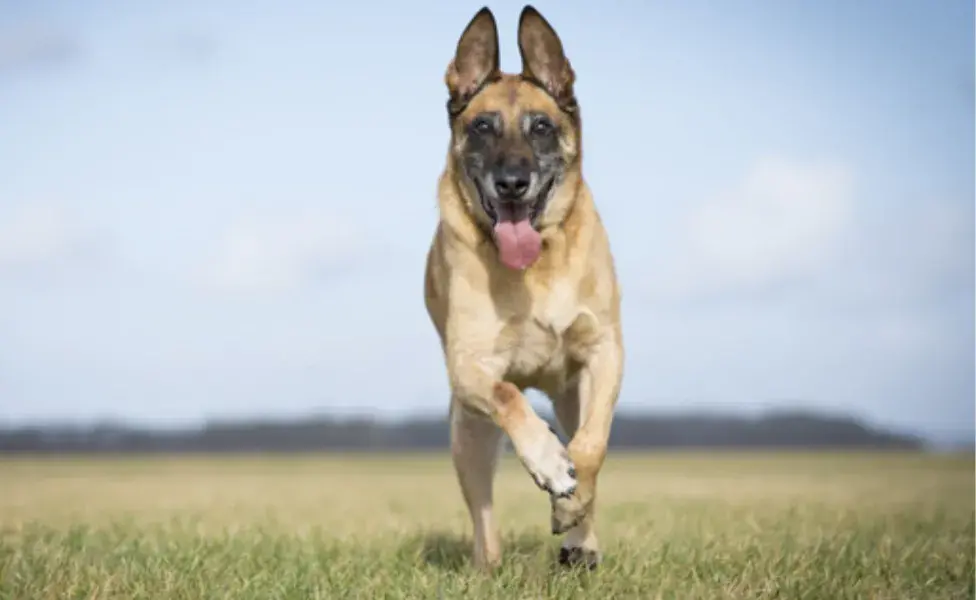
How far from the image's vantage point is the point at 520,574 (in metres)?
6.74

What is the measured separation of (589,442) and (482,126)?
78.5 inches

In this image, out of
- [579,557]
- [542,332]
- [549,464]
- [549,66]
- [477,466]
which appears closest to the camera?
[549,464]

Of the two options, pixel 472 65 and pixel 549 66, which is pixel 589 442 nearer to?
pixel 549 66

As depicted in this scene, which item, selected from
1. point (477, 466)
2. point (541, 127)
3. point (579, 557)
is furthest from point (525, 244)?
point (579, 557)

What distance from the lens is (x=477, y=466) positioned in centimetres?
761

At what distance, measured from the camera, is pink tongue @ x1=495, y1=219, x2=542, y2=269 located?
21.7 ft

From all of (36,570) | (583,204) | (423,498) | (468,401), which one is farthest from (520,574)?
(423,498)

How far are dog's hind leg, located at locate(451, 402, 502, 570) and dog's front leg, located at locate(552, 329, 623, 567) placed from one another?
579mm

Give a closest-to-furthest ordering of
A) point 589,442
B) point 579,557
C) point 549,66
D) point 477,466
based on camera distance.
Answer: point 589,442 → point 549,66 → point 579,557 → point 477,466

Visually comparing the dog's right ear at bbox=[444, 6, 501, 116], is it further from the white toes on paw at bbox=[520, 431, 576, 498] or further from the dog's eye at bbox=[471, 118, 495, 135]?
the white toes on paw at bbox=[520, 431, 576, 498]

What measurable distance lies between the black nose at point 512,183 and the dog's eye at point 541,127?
0.40 m

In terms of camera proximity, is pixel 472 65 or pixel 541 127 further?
pixel 472 65

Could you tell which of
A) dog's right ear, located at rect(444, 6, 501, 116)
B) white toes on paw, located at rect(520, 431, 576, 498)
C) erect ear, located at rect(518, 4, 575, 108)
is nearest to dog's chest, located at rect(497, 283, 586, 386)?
white toes on paw, located at rect(520, 431, 576, 498)

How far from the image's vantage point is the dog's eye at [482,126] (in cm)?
680
